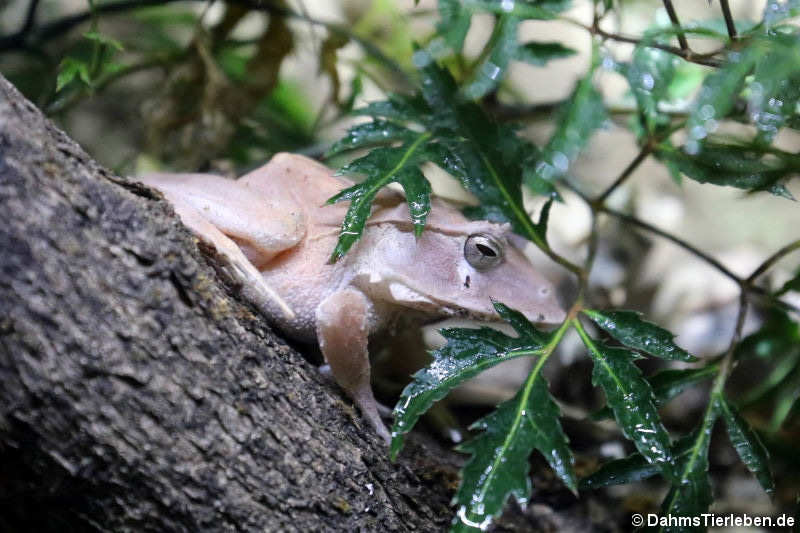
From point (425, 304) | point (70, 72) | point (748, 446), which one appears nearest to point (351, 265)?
point (425, 304)

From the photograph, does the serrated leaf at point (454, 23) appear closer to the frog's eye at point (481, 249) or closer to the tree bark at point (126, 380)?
the frog's eye at point (481, 249)

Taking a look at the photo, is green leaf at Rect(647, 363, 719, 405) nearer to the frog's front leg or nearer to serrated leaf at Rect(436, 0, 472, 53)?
the frog's front leg

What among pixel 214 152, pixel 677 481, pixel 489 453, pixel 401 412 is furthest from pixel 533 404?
pixel 214 152

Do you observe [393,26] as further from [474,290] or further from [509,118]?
[474,290]

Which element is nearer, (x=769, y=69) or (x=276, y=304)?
(x=769, y=69)

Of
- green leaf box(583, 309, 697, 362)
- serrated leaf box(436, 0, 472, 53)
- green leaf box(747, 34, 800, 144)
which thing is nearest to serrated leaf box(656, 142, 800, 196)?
green leaf box(747, 34, 800, 144)

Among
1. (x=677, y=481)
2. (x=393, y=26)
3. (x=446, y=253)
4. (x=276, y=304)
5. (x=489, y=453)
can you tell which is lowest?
(x=677, y=481)
